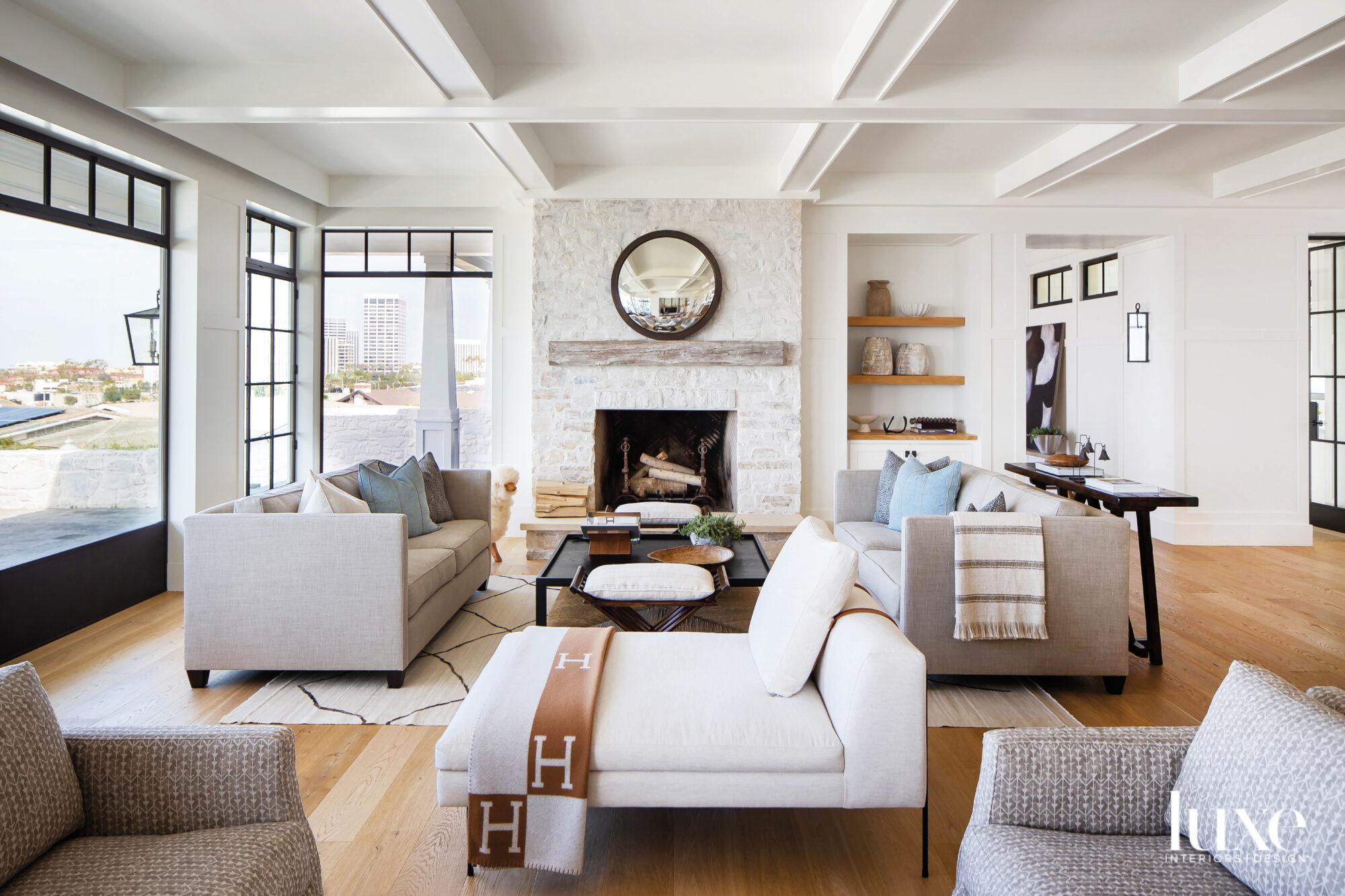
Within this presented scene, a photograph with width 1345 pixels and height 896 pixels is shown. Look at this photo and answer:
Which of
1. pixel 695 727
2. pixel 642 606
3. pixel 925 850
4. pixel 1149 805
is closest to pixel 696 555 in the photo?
pixel 642 606

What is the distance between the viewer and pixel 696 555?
11.0 ft

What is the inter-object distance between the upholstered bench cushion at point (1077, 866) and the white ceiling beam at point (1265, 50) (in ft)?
10.3

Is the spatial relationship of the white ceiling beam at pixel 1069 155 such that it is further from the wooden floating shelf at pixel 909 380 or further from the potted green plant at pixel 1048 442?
the potted green plant at pixel 1048 442

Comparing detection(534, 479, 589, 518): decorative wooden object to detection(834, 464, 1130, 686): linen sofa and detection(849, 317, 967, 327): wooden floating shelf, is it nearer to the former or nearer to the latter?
detection(849, 317, 967, 327): wooden floating shelf

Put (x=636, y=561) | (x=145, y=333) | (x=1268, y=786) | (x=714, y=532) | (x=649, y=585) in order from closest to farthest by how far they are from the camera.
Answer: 1. (x=1268, y=786)
2. (x=649, y=585)
3. (x=636, y=561)
4. (x=714, y=532)
5. (x=145, y=333)

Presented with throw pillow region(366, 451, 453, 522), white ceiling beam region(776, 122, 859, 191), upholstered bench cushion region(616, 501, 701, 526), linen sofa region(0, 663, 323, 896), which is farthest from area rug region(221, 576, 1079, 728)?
white ceiling beam region(776, 122, 859, 191)

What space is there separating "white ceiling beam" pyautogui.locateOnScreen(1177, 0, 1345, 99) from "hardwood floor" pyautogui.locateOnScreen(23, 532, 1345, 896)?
2553mm

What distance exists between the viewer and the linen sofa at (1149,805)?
3.61 feet

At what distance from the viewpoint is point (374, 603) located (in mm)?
2904

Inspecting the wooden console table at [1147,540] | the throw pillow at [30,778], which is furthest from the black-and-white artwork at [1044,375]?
the throw pillow at [30,778]

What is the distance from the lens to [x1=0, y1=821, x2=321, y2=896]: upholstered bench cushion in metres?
1.21

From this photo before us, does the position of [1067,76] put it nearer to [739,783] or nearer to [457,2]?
[457,2]

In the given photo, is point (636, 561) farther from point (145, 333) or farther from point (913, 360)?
point (913, 360)

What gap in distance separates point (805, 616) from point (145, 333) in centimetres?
409
